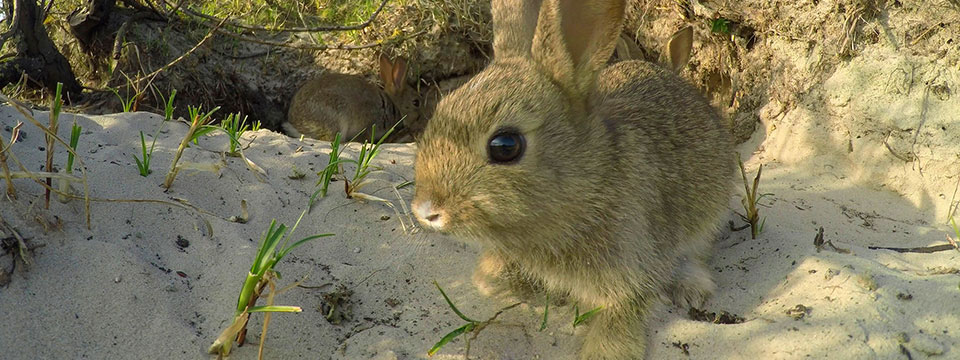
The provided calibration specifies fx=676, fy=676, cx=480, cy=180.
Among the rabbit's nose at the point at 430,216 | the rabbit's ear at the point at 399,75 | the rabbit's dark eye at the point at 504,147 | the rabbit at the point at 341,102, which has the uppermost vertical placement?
the rabbit's dark eye at the point at 504,147

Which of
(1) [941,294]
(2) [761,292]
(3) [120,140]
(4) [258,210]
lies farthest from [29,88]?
(1) [941,294]

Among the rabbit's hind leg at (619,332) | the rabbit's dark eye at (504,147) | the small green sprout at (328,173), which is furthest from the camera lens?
the small green sprout at (328,173)

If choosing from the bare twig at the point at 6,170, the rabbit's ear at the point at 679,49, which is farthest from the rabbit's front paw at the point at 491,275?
the rabbit's ear at the point at 679,49

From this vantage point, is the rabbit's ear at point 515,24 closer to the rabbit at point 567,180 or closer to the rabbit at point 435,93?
the rabbit at point 567,180

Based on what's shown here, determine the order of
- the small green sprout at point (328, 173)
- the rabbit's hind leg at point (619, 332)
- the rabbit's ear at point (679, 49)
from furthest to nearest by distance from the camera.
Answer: the rabbit's ear at point (679, 49) → the small green sprout at point (328, 173) → the rabbit's hind leg at point (619, 332)

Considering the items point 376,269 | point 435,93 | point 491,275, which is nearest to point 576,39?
point 491,275

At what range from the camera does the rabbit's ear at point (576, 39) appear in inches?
105

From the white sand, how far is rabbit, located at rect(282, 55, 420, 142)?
2.77 meters

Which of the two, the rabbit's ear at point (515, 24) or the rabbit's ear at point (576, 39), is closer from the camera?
the rabbit's ear at point (576, 39)

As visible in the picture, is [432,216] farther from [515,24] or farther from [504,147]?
[515,24]

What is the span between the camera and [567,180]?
9.01 ft

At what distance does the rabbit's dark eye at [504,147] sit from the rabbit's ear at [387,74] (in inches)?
183

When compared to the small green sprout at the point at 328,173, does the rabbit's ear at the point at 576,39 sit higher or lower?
higher

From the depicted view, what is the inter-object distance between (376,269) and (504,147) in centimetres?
97
